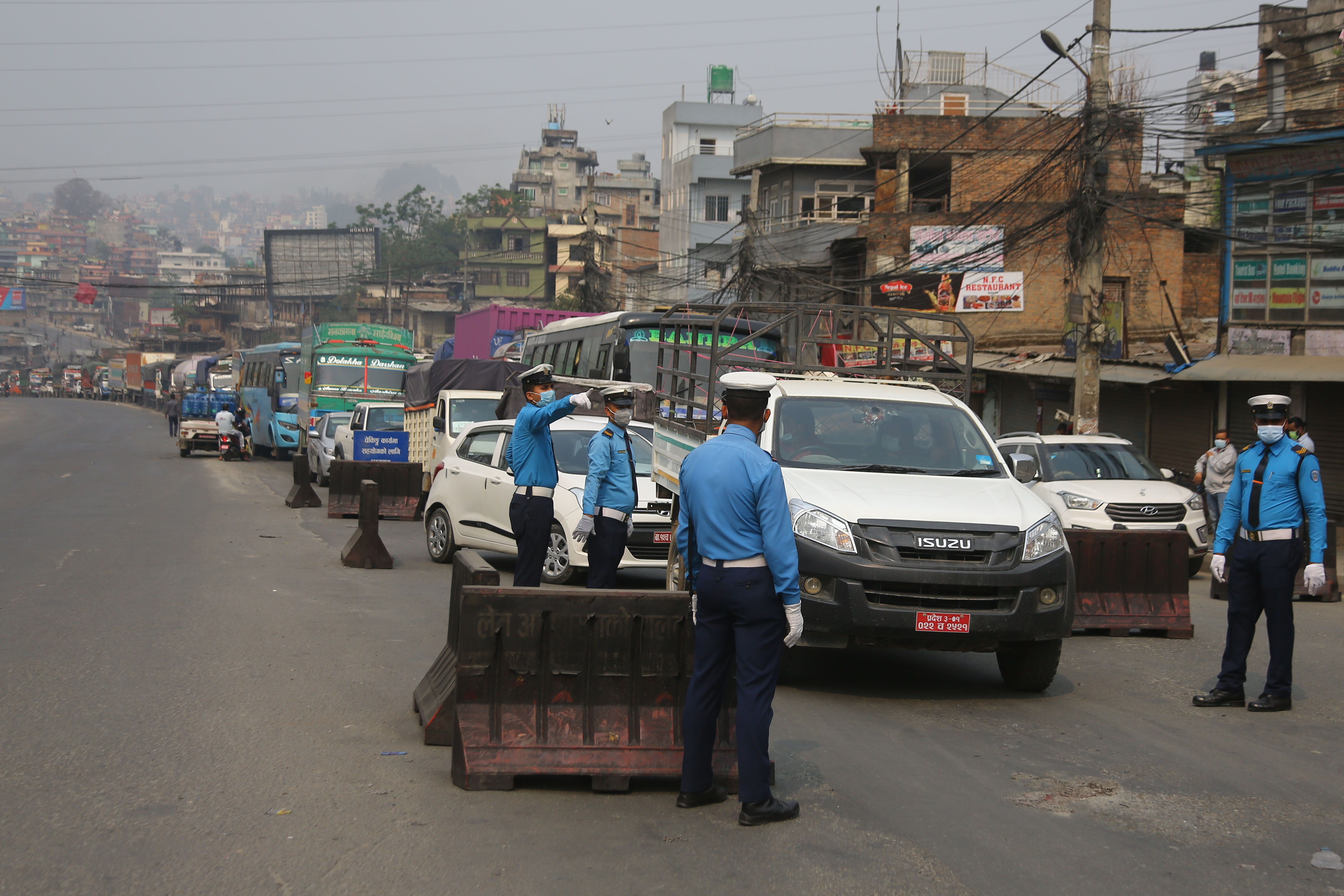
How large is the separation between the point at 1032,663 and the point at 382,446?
57.8ft

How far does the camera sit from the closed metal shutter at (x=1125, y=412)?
2659cm

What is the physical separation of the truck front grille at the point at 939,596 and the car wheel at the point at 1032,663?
376 mm

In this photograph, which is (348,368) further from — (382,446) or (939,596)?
(939,596)

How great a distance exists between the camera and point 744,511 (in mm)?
5031

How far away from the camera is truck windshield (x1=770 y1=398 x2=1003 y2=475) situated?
27.9 feet

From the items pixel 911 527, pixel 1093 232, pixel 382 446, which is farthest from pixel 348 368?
pixel 911 527

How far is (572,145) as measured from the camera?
146 meters

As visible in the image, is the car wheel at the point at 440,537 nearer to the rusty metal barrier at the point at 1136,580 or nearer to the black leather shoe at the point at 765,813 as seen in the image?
the rusty metal barrier at the point at 1136,580

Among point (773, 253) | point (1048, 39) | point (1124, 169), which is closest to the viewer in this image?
point (1048, 39)

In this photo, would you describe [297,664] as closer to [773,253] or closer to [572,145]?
[773,253]

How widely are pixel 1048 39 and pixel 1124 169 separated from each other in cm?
2416

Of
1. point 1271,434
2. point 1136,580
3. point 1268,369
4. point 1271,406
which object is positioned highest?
point 1268,369

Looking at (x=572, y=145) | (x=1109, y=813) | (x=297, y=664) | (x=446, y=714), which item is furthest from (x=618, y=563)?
(x=572, y=145)

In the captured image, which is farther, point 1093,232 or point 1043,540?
point 1093,232
